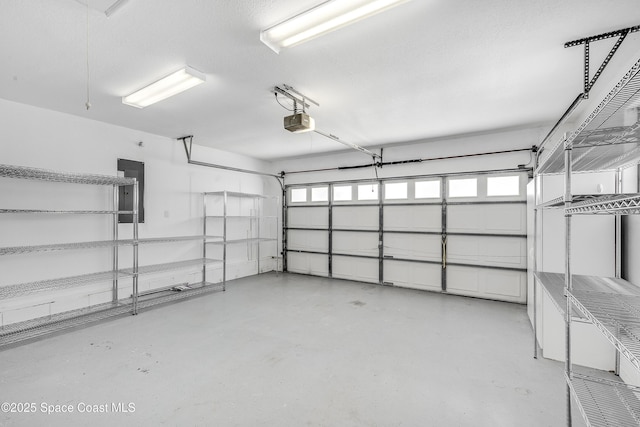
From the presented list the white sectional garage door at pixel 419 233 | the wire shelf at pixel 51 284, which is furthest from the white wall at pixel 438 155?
the wire shelf at pixel 51 284

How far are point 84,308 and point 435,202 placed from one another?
18.8 feet

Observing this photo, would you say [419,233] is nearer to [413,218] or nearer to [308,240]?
[413,218]

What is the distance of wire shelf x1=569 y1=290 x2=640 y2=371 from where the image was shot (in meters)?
1.08

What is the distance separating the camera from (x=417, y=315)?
Result: 398 cm

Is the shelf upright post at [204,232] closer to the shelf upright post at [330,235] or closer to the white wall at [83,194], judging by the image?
the white wall at [83,194]

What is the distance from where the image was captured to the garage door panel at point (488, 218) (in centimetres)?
462

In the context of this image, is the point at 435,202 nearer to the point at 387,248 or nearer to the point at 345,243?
the point at 387,248

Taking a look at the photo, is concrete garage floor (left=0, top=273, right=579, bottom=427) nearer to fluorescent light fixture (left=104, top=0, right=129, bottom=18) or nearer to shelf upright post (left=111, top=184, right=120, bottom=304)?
shelf upright post (left=111, top=184, right=120, bottom=304)

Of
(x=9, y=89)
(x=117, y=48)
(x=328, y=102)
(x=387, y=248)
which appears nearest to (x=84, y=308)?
(x=9, y=89)

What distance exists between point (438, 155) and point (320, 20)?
405cm

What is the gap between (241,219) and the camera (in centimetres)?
638

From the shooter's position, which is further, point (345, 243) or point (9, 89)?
point (345, 243)

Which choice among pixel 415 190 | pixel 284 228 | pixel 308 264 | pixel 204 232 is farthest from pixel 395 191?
pixel 204 232

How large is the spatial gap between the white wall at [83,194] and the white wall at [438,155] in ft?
8.54
